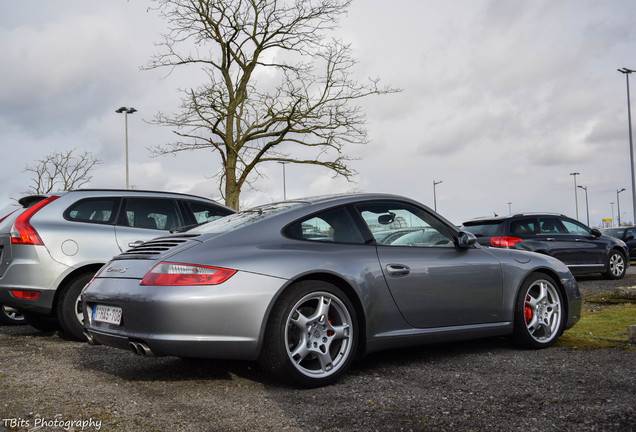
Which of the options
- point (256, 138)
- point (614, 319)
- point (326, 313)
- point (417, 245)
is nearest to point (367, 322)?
point (326, 313)

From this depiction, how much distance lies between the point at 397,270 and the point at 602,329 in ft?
9.86

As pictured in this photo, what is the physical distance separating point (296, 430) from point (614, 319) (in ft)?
16.8

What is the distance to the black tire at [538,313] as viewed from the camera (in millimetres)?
5316

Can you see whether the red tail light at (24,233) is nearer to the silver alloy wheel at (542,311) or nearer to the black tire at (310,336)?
the black tire at (310,336)

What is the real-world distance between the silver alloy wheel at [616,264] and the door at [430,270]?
33.1ft

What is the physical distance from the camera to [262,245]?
13.9ft

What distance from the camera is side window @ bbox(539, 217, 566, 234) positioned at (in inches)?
502

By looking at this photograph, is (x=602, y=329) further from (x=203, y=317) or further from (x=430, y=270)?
(x=203, y=317)

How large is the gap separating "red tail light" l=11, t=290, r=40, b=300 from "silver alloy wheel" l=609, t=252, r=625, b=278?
12073mm

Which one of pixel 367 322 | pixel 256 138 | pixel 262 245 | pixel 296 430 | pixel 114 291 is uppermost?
pixel 256 138

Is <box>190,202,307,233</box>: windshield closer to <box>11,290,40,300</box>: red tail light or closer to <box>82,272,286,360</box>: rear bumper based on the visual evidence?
<box>82,272,286,360</box>: rear bumper

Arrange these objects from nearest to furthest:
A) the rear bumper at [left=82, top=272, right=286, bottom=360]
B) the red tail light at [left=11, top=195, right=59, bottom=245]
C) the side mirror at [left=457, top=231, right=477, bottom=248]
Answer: the rear bumper at [left=82, top=272, right=286, bottom=360] → the side mirror at [left=457, top=231, right=477, bottom=248] → the red tail light at [left=11, top=195, right=59, bottom=245]

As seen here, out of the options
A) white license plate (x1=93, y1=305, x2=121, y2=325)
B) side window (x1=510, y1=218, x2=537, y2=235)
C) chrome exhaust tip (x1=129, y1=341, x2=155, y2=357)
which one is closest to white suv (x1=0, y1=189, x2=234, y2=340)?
white license plate (x1=93, y1=305, x2=121, y2=325)

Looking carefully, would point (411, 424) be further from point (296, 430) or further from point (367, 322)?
point (367, 322)
